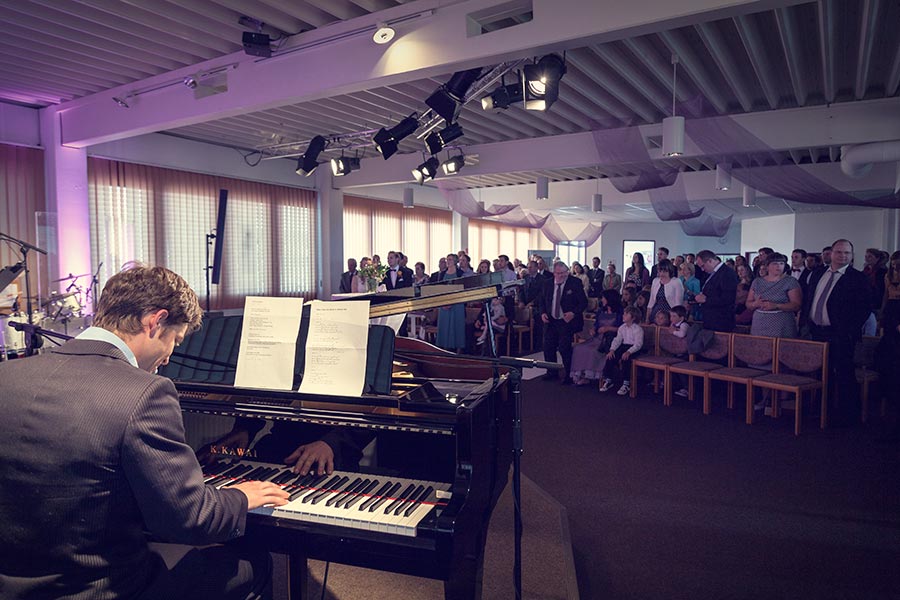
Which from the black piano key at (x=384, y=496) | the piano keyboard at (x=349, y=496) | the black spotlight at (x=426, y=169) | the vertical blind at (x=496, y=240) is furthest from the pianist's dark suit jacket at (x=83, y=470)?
the vertical blind at (x=496, y=240)

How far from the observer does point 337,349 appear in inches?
82.6

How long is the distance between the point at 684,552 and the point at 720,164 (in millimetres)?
7920

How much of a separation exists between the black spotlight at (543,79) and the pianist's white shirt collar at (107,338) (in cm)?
424

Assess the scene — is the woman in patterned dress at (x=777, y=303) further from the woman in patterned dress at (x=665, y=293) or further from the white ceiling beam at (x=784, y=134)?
the white ceiling beam at (x=784, y=134)

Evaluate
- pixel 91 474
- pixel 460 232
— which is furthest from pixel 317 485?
pixel 460 232

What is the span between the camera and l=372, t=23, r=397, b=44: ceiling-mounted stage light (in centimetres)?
472

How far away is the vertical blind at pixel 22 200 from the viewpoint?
7145 millimetres

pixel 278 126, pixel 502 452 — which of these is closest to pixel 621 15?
pixel 502 452

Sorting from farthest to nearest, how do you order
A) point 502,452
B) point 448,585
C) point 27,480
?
point 502,452 → point 448,585 → point 27,480

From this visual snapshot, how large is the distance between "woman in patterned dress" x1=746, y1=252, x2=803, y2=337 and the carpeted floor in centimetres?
84

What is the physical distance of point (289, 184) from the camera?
10938 mm

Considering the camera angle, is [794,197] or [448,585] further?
[794,197]

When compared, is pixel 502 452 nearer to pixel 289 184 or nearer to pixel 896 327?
pixel 896 327

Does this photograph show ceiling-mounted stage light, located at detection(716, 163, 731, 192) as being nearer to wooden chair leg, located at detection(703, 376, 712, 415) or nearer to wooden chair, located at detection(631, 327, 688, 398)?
wooden chair, located at detection(631, 327, 688, 398)
